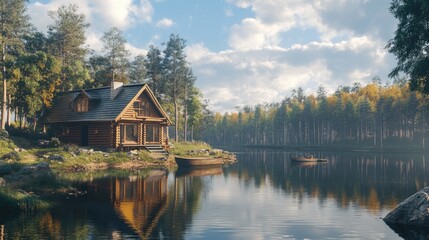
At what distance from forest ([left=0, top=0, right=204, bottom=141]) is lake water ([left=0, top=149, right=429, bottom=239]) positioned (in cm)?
2361

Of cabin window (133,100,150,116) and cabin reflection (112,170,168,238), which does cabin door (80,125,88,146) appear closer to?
cabin window (133,100,150,116)

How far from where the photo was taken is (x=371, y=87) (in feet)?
411

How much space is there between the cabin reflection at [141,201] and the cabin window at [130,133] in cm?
1534

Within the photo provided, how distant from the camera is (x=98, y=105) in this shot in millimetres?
50781

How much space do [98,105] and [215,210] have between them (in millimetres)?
33393

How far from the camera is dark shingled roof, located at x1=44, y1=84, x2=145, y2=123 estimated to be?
48594 millimetres

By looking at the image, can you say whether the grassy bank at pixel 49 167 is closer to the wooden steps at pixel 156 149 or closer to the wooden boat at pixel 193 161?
the wooden boat at pixel 193 161

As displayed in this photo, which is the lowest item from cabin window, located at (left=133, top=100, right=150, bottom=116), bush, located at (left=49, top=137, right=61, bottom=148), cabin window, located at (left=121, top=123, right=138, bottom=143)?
bush, located at (left=49, top=137, right=61, bottom=148)

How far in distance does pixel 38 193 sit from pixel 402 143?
351ft

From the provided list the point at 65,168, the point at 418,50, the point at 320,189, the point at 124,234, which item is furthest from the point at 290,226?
the point at 65,168

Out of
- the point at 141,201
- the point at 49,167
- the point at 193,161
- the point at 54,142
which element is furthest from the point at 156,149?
the point at 141,201

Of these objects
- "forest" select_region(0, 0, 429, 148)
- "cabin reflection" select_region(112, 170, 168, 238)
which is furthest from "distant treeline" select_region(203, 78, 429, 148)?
"cabin reflection" select_region(112, 170, 168, 238)

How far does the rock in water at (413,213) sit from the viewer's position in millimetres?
→ 17672

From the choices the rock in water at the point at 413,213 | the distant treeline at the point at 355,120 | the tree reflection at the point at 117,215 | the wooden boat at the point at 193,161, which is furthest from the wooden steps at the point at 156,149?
the distant treeline at the point at 355,120
